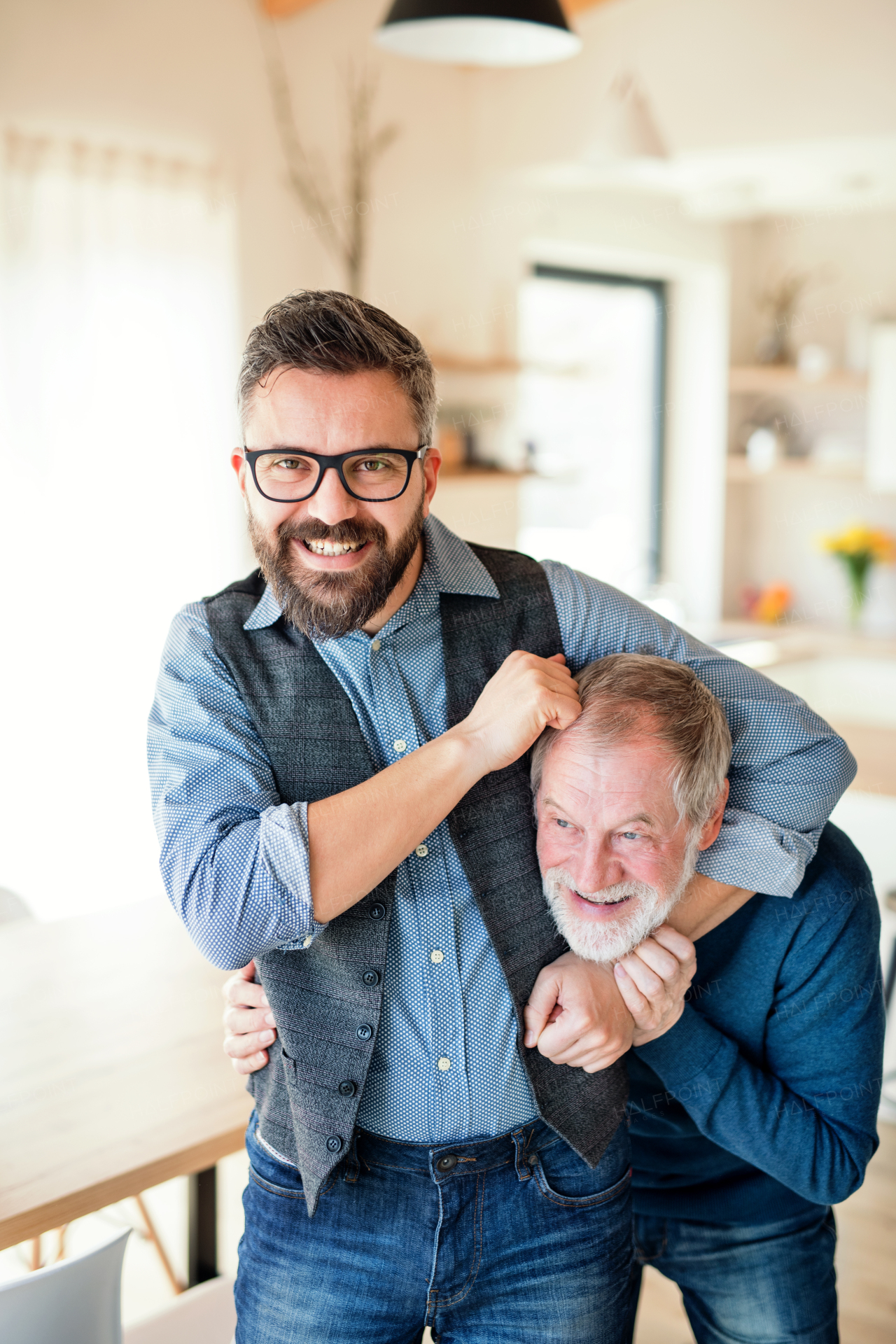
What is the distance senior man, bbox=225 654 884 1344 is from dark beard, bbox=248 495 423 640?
0.91 ft

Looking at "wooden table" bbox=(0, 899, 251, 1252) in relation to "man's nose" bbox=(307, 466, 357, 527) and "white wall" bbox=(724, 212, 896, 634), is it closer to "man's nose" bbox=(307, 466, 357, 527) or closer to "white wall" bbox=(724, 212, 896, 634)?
"man's nose" bbox=(307, 466, 357, 527)

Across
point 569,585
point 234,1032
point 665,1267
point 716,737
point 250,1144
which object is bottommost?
point 665,1267

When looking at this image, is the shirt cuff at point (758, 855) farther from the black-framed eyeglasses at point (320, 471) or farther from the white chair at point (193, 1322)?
the white chair at point (193, 1322)

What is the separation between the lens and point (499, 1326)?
50.1 inches

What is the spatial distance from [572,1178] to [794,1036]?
0.36 m

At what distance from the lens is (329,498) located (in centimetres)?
120

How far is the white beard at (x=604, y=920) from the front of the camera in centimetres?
133

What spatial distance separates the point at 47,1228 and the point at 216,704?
2.18 feet

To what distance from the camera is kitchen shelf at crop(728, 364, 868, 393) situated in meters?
5.51

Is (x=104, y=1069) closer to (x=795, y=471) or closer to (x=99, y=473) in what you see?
(x=99, y=473)

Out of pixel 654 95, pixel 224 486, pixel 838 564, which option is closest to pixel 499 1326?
pixel 224 486

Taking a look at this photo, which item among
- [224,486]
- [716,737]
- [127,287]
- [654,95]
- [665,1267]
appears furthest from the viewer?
[654,95]

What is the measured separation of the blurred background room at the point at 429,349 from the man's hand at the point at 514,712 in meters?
0.70

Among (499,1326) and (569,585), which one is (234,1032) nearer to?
(499,1326)
